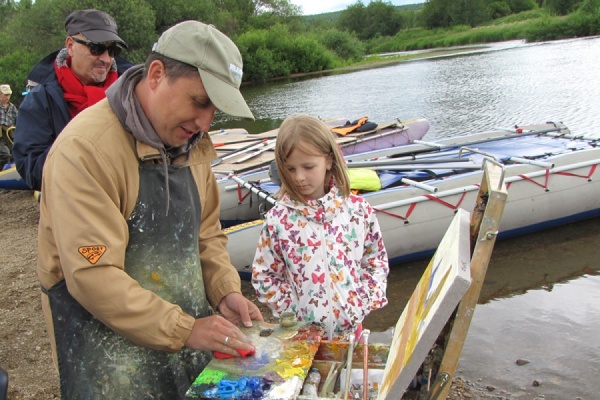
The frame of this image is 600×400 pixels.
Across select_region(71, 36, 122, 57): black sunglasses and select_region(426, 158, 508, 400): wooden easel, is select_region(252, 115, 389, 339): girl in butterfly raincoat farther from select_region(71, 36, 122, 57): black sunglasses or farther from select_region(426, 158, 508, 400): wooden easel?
select_region(71, 36, 122, 57): black sunglasses

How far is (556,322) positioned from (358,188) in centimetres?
258

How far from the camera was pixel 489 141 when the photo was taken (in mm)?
9562

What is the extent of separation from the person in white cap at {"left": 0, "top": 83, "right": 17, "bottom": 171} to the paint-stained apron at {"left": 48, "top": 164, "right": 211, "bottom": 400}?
10.1 m

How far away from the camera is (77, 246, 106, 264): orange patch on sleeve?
68.3 inches

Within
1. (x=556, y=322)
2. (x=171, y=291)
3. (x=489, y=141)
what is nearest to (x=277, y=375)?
(x=171, y=291)

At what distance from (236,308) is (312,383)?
0.48m

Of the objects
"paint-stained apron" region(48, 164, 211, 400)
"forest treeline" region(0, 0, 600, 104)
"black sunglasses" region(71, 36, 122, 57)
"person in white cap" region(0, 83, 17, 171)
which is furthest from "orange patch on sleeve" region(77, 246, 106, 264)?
"forest treeline" region(0, 0, 600, 104)

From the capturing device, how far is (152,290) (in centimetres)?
207

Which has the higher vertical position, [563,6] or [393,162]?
[563,6]

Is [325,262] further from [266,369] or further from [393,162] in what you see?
[393,162]

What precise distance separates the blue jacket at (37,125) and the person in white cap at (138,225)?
1.89m

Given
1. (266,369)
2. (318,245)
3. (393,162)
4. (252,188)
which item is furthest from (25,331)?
(393,162)

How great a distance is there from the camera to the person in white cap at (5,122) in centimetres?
1109

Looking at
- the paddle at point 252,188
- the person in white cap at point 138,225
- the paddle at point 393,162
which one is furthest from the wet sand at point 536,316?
the person in white cap at point 138,225
